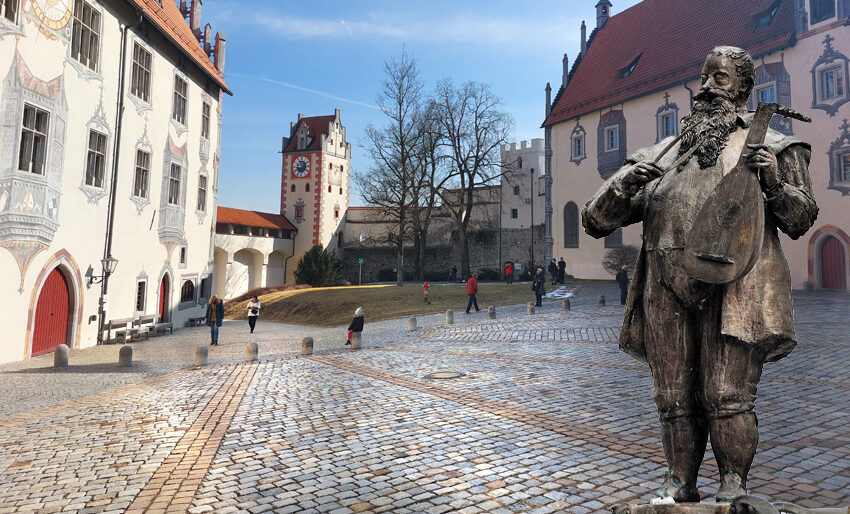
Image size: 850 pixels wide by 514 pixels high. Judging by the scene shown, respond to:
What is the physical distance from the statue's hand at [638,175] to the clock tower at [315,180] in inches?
1802

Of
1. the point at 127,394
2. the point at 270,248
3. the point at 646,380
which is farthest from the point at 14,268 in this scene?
the point at 270,248

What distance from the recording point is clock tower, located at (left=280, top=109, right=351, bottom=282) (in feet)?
158

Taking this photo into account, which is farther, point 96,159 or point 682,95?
point 682,95

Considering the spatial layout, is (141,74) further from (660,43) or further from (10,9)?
(660,43)

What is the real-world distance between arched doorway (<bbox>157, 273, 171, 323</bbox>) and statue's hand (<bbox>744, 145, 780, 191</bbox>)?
2177 centimetres

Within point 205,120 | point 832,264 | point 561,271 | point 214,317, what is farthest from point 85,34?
point 832,264

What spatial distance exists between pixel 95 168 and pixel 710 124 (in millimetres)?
17725

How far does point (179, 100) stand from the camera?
21.4 metres

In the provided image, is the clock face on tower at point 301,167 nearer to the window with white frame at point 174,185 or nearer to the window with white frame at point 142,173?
the window with white frame at point 174,185

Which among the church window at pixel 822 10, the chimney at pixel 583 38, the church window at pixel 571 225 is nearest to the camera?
the church window at pixel 822 10

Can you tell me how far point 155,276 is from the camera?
19.7m

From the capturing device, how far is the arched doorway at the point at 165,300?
67.9 ft

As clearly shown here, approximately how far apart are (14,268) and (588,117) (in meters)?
32.2

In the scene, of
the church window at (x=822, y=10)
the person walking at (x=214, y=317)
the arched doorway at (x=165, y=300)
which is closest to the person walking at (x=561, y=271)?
the church window at (x=822, y=10)
